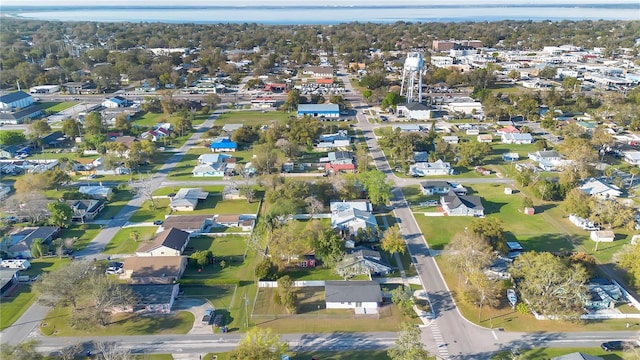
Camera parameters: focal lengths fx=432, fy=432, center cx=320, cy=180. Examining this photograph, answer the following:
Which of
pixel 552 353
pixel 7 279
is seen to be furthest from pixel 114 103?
pixel 552 353

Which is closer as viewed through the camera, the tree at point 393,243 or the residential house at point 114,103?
the tree at point 393,243

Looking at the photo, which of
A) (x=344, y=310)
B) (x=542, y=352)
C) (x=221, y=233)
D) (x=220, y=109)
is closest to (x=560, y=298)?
(x=542, y=352)

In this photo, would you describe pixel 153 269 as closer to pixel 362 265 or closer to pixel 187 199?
pixel 187 199

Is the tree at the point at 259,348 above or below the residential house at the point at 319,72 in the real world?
below

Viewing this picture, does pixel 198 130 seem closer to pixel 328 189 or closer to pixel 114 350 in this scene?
pixel 328 189

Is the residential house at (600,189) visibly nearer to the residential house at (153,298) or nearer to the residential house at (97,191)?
the residential house at (153,298)

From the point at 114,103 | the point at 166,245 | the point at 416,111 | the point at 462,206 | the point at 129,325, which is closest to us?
the point at 129,325

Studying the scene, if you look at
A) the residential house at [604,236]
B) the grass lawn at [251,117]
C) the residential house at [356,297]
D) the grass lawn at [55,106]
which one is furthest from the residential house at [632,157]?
the grass lawn at [55,106]
